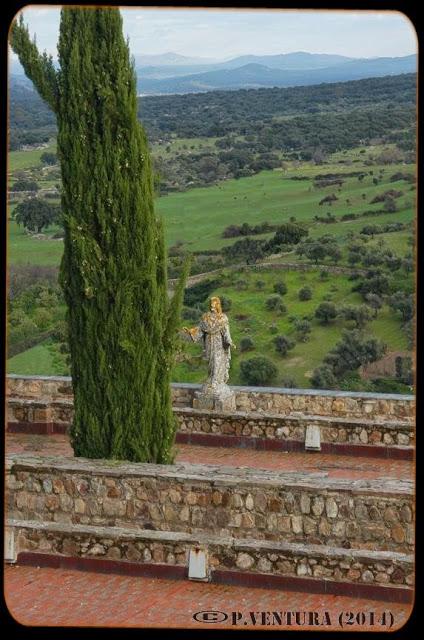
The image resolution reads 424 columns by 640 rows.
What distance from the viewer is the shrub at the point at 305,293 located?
38406mm

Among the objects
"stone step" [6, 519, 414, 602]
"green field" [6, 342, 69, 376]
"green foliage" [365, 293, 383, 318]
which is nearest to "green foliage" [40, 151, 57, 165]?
"green field" [6, 342, 69, 376]

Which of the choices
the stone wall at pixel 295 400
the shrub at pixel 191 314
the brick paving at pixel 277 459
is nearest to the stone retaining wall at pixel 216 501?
the brick paving at pixel 277 459

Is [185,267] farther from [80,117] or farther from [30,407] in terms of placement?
[30,407]

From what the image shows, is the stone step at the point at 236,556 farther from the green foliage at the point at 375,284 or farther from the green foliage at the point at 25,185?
the green foliage at the point at 375,284

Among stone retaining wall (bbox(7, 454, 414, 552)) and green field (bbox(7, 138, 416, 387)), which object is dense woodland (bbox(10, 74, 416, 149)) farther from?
stone retaining wall (bbox(7, 454, 414, 552))

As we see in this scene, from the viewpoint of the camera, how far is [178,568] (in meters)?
11.7

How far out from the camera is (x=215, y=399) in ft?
54.7

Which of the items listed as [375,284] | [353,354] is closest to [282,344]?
[353,354]

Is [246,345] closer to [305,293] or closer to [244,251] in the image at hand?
[305,293]

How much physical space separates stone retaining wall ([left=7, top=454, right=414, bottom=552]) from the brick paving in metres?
3.14

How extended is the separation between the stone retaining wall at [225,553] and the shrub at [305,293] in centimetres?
2653

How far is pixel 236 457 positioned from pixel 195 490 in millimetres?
3992

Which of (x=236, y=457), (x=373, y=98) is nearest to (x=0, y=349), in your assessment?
(x=236, y=457)

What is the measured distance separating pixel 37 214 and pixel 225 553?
24.2 m
